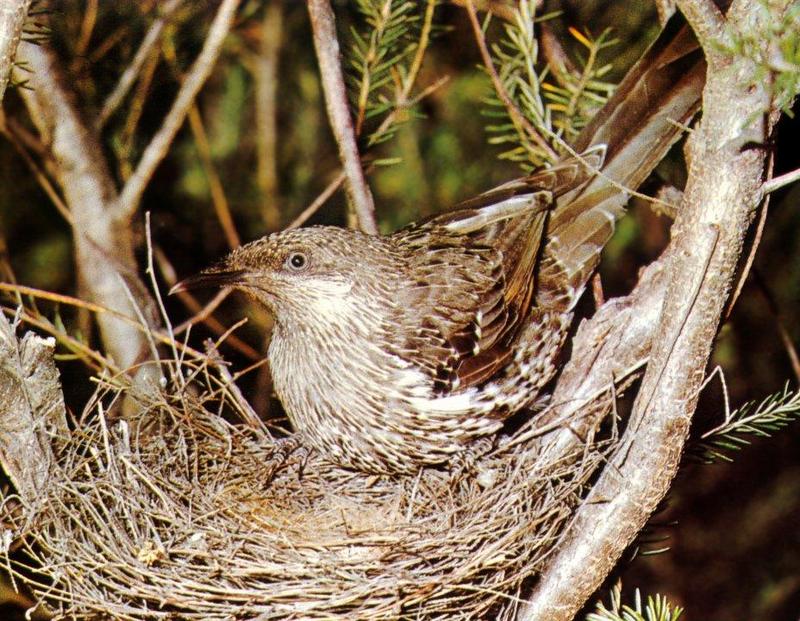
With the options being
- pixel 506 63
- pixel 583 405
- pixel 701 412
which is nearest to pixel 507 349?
pixel 583 405

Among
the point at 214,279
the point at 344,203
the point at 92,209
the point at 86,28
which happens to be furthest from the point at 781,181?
the point at 344,203

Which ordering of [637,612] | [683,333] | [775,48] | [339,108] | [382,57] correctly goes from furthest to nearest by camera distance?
[382,57] < [339,108] < [637,612] < [683,333] < [775,48]

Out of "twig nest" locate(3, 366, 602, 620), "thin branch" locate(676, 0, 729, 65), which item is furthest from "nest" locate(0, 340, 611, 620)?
"thin branch" locate(676, 0, 729, 65)

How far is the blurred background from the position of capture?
5.08 metres

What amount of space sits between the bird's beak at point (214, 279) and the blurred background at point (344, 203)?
1414 millimetres

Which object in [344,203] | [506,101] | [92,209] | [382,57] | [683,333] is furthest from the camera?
[344,203]

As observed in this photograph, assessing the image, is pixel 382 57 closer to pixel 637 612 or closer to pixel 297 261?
pixel 297 261

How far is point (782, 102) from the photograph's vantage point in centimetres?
213

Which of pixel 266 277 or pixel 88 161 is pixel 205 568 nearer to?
pixel 266 277

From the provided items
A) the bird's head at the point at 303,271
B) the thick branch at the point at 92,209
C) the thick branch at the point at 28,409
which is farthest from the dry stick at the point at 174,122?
the thick branch at the point at 28,409

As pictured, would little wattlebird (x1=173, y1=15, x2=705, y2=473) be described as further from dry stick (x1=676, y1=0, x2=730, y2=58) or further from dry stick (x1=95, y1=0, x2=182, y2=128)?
dry stick (x1=95, y1=0, x2=182, y2=128)

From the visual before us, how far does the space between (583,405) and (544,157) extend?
3.06 ft

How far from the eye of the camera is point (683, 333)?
255cm

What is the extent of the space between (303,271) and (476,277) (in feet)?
1.81
